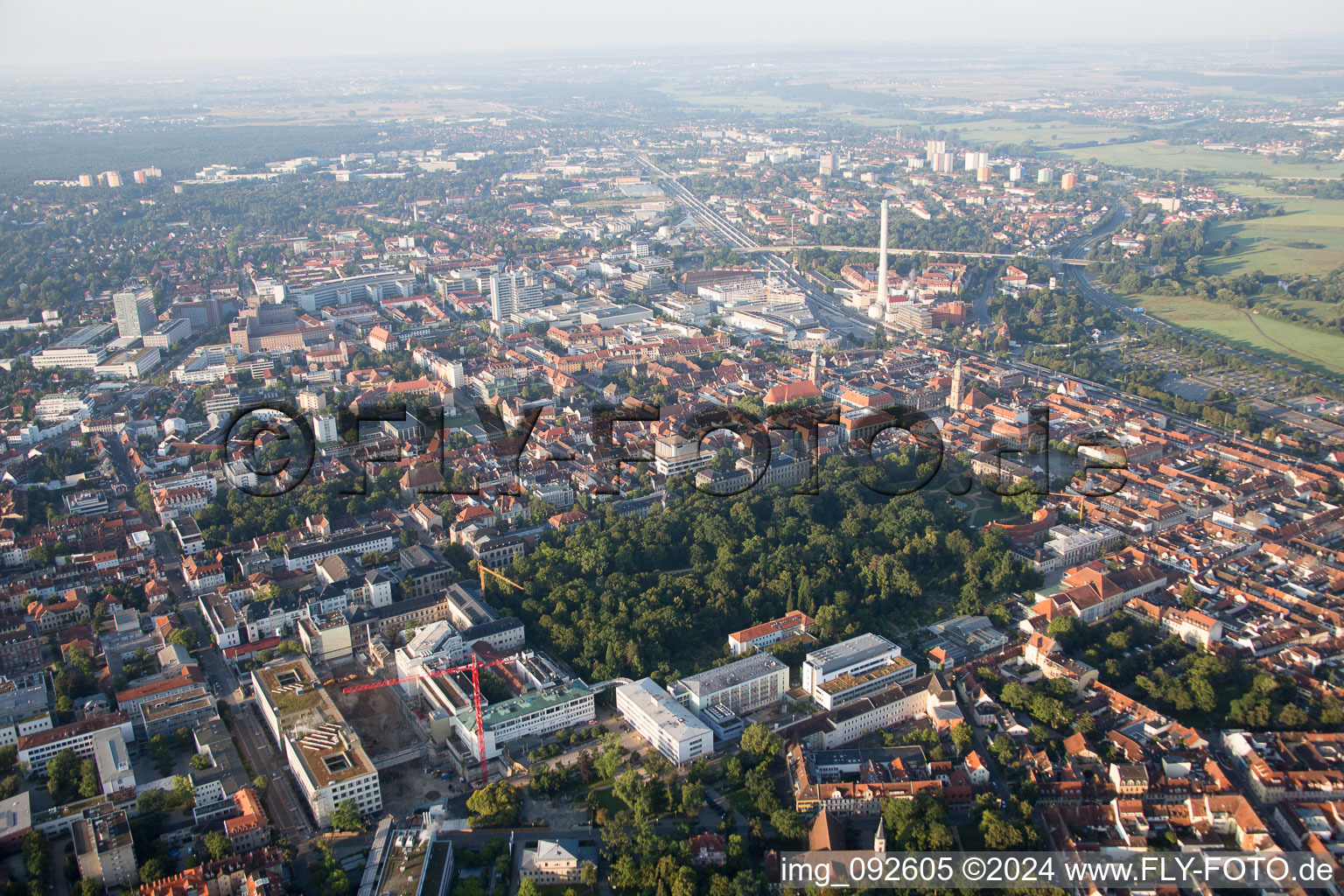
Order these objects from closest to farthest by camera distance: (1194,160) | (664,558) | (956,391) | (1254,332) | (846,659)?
(846,659) < (664,558) < (956,391) < (1254,332) < (1194,160)

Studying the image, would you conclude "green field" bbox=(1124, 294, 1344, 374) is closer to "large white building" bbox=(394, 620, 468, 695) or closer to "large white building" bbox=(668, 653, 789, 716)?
"large white building" bbox=(668, 653, 789, 716)

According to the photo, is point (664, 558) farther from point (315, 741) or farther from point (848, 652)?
point (315, 741)

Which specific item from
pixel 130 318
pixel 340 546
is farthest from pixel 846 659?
pixel 130 318

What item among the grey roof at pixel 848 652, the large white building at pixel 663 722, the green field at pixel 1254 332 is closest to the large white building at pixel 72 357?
the large white building at pixel 663 722

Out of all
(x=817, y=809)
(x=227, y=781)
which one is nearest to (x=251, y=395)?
(x=227, y=781)

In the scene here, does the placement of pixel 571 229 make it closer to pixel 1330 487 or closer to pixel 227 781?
pixel 1330 487

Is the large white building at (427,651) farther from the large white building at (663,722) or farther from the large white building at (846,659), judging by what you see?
the large white building at (846,659)

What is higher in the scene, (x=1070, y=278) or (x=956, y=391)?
(x=956, y=391)
